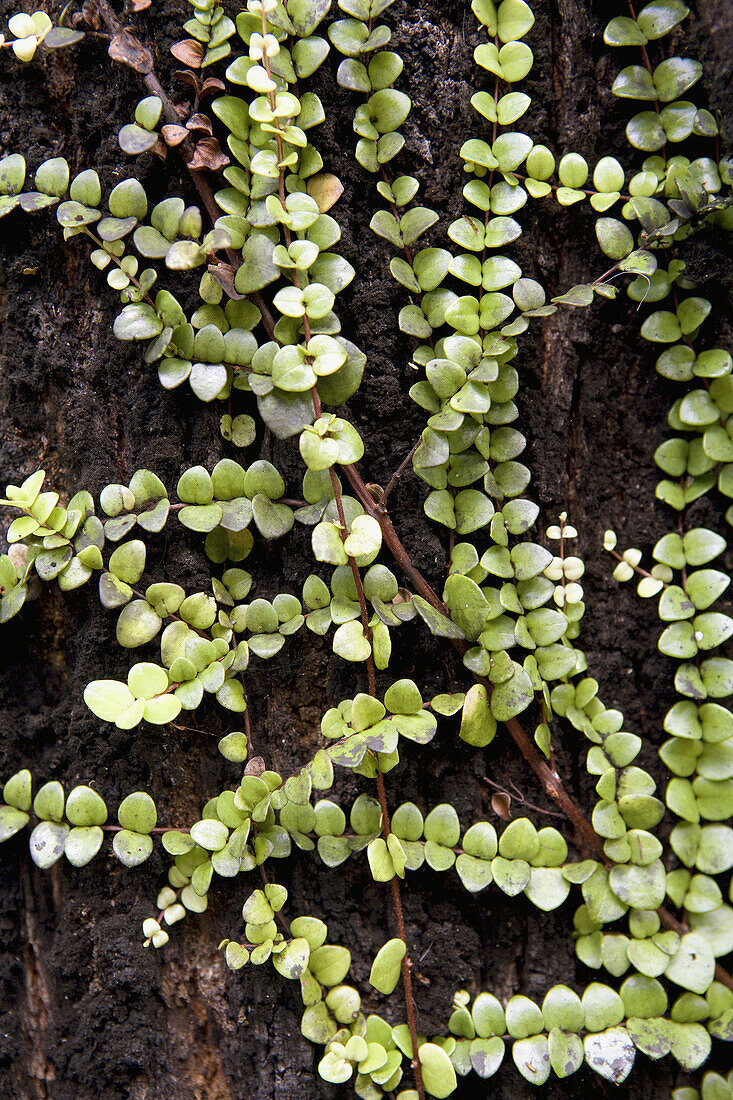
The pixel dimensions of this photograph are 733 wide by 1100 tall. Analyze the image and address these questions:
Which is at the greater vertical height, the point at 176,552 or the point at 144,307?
the point at 144,307

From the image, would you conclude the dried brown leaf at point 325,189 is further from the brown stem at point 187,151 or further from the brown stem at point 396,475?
the brown stem at point 396,475

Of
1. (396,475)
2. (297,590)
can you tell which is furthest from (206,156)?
(297,590)

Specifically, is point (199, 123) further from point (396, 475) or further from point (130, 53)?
point (396, 475)

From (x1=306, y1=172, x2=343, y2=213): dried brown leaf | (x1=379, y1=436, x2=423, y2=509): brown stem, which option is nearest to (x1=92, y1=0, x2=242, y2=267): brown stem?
(x1=306, y1=172, x2=343, y2=213): dried brown leaf

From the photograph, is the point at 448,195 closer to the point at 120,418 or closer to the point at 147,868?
the point at 120,418

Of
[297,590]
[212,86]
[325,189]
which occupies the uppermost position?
[212,86]

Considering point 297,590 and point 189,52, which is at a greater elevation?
point 189,52

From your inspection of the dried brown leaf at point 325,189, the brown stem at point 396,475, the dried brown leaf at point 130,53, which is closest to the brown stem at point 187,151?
the dried brown leaf at point 130,53

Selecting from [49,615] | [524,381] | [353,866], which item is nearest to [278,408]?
[524,381]
